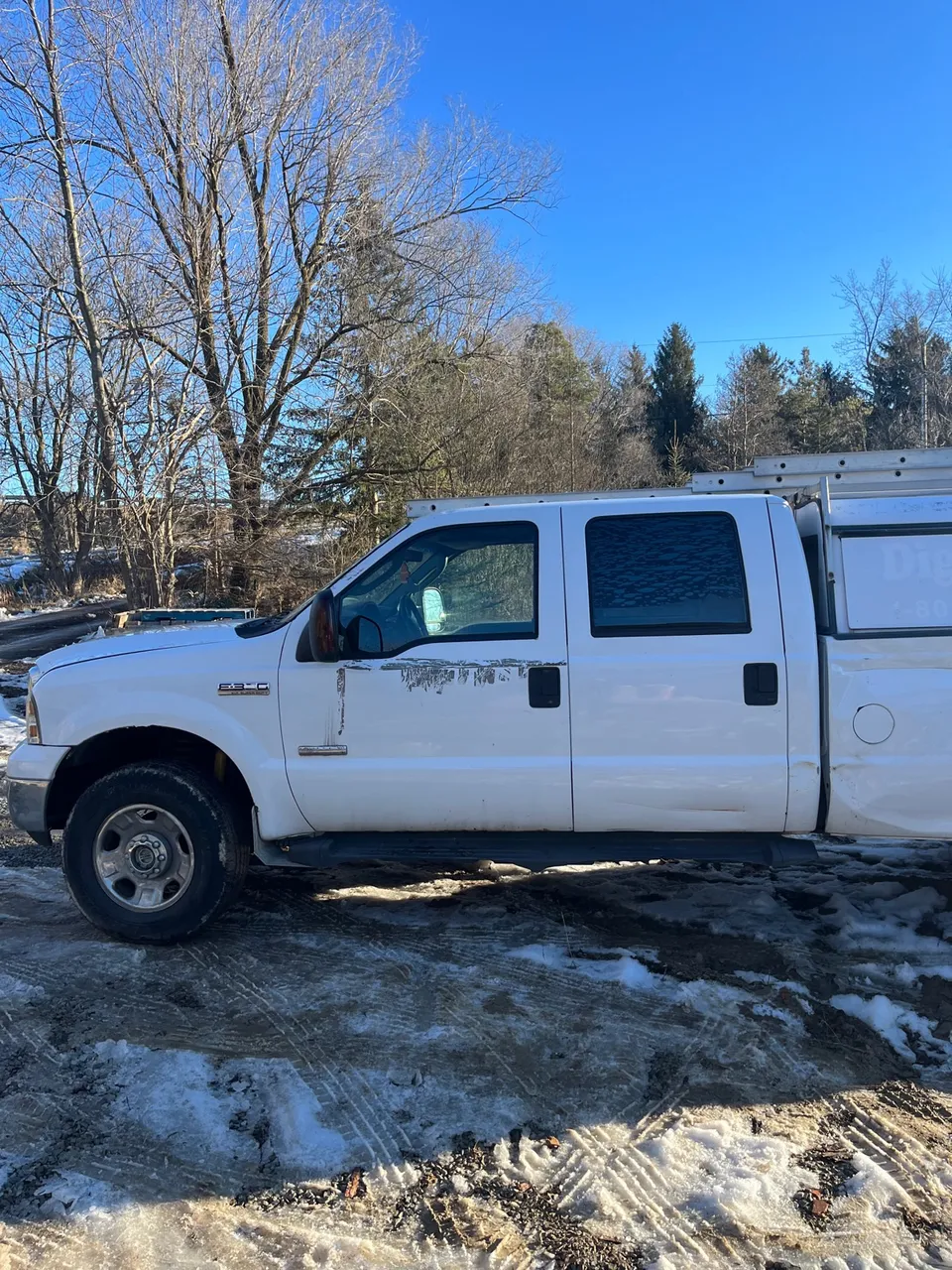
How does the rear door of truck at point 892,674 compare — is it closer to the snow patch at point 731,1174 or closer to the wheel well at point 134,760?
the snow patch at point 731,1174

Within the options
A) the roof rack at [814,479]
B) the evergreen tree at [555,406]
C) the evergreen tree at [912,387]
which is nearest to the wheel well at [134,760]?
the roof rack at [814,479]

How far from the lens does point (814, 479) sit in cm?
458

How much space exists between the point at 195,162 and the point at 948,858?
14.5 metres

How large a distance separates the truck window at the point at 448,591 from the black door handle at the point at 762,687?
995mm

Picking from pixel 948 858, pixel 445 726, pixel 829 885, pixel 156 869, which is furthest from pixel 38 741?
pixel 948 858

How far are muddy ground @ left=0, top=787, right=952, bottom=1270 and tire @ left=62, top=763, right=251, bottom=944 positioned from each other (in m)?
0.19

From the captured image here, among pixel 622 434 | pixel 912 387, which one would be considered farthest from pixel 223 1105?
pixel 912 387

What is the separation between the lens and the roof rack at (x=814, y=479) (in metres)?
4.16

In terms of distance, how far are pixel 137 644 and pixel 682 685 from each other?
259 centimetres

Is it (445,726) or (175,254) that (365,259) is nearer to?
(175,254)

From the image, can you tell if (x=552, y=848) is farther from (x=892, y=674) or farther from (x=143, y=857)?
(x=143, y=857)

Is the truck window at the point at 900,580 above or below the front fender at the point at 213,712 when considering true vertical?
above

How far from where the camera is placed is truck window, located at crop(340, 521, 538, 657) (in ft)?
13.1

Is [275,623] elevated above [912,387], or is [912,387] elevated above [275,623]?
[912,387]
